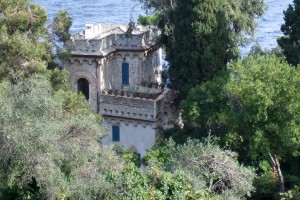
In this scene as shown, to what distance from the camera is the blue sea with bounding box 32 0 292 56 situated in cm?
6488

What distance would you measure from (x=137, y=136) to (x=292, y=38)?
30.8ft

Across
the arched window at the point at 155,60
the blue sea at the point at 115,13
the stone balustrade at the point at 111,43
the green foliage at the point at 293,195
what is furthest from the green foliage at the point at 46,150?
the blue sea at the point at 115,13

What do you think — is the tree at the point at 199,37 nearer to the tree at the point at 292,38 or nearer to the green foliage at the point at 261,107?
the tree at the point at 292,38

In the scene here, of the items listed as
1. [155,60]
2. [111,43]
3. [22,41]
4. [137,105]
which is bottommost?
[137,105]

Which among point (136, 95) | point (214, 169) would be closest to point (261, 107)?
point (214, 169)

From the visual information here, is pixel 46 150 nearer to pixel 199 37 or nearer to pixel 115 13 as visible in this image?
pixel 199 37

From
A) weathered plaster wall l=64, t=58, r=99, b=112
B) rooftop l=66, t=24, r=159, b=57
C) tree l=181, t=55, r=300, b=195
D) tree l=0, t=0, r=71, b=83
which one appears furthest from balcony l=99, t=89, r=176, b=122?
tree l=181, t=55, r=300, b=195

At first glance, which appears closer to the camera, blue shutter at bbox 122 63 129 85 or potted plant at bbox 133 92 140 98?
potted plant at bbox 133 92 140 98

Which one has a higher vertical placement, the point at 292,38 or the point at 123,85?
the point at 292,38

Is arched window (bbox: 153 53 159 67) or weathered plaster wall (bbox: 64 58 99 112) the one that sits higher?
arched window (bbox: 153 53 159 67)

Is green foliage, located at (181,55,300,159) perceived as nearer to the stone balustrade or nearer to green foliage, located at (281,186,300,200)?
green foliage, located at (281,186,300,200)

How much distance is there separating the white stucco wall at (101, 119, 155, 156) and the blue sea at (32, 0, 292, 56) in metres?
29.7

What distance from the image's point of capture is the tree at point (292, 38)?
97.1ft

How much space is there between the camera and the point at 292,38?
3005 centimetres
